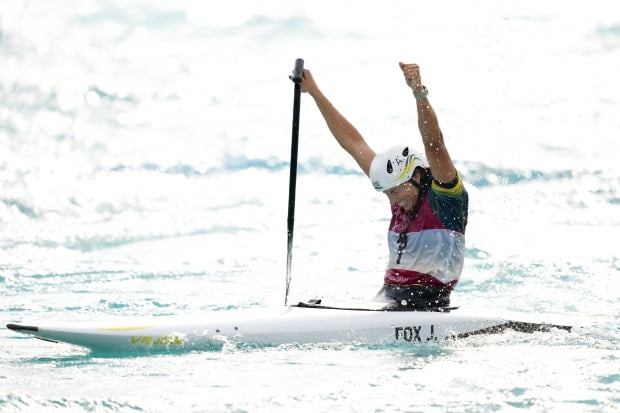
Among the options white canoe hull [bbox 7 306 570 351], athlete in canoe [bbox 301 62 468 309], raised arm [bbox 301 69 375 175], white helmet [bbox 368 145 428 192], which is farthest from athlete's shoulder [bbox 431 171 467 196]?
white canoe hull [bbox 7 306 570 351]

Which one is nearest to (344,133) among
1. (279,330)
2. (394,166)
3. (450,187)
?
(394,166)

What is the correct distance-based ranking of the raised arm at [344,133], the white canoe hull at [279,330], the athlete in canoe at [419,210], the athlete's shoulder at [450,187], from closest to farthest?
the athlete in canoe at [419,210], the athlete's shoulder at [450,187], the white canoe hull at [279,330], the raised arm at [344,133]

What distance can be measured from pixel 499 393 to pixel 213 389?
6.63 ft

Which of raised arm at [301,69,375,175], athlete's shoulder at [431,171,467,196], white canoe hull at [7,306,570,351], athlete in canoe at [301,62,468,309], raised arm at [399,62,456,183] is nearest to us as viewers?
raised arm at [399,62,456,183]

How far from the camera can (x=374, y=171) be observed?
299 inches

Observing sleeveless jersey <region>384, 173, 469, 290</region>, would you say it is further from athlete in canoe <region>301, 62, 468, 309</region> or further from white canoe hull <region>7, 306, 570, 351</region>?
white canoe hull <region>7, 306, 570, 351</region>

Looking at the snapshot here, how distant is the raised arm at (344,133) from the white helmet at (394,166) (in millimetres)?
468

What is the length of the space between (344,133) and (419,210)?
1149mm

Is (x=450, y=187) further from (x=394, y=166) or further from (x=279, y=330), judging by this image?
(x=279, y=330)

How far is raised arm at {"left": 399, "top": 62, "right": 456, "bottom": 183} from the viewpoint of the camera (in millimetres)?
6938

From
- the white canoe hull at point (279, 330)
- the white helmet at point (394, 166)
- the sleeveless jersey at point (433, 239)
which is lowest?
the white canoe hull at point (279, 330)

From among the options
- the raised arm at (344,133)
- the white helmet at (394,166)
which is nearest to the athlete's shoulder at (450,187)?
the white helmet at (394,166)

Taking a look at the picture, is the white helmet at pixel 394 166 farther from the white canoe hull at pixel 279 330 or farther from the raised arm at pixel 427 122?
the white canoe hull at pixel 279 330

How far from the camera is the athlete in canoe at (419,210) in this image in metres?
7.17
